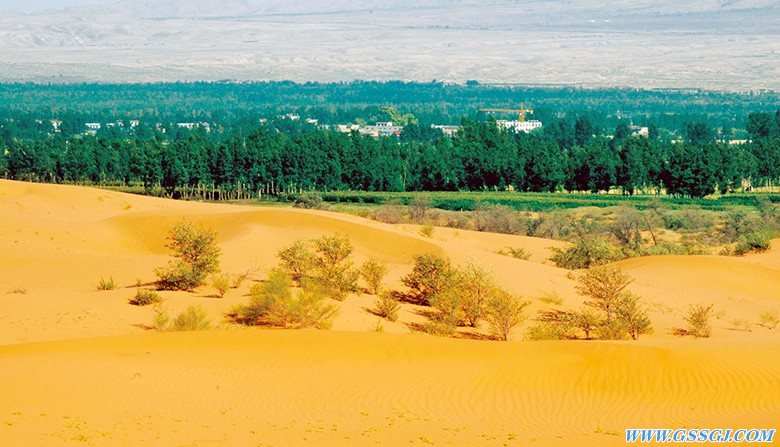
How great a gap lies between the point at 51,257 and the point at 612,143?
312 ft

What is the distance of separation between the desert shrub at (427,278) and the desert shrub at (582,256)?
10.7m

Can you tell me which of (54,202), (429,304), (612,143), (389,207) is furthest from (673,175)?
(429,304)

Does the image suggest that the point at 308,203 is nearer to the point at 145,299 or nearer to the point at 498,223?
the point at 498,223

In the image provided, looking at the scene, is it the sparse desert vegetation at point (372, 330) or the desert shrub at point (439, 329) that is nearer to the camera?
the sparse desert vegetation at point (372, 330)

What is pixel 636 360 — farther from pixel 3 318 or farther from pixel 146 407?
pixel 3 318

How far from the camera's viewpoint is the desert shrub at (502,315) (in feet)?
88.2

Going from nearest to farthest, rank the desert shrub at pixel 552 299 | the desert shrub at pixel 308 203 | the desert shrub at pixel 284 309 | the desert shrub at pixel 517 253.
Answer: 1. the desert shrub at pixel 284 309
2. the desert shrub at pixel 552 299
3. the desert shrub at pixel 517 253
4. the desert shrub at pixel 308 203

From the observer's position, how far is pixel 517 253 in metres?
43.1

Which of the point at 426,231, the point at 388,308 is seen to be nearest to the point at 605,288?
the point at 388,308

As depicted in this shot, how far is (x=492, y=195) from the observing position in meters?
84.1

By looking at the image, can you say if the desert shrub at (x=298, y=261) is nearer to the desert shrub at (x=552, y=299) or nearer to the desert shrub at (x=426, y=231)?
the desert shrub at (x=552, y=299)

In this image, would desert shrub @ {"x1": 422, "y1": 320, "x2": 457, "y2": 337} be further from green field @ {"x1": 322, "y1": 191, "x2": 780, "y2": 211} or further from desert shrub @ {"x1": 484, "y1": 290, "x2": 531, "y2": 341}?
green field @ {"x1": 322, "y1": 191, "x2": 780, "y2": 211}

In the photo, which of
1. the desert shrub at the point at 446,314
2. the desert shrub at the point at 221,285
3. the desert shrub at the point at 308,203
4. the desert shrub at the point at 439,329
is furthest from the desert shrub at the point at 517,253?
the desert shrub at the point at 308,203

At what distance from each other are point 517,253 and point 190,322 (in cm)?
2001
